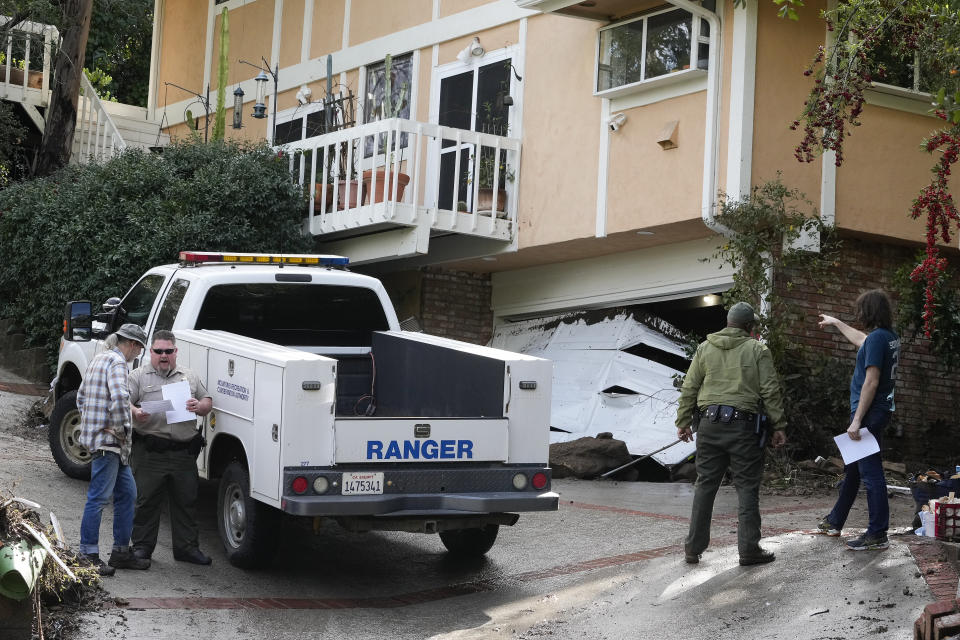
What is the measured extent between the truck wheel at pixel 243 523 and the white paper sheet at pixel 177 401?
46cm

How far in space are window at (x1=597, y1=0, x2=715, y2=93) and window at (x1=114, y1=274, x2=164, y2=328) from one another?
20.2ft

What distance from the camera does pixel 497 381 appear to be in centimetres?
833

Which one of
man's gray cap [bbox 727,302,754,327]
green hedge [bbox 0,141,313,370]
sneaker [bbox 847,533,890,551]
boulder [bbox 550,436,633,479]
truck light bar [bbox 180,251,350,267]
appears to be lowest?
sneaker [bbox 847,533,890,551]

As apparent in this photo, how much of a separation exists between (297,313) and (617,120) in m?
5.83

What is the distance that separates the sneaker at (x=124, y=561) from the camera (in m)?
8.23

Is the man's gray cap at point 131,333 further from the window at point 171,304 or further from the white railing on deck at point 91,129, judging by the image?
the white railing on deck at point 91,129

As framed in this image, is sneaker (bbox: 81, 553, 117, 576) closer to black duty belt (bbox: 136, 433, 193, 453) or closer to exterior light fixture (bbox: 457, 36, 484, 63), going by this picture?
black duty belt (bbox: 136, 433, 193, 453)

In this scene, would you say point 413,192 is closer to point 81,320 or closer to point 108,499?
point 81,320

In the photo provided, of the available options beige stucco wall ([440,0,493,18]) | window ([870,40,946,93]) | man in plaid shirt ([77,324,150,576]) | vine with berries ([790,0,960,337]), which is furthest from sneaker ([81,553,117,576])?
beige stucco wall ([440,0,493,18])

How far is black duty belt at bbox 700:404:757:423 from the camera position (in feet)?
26.8

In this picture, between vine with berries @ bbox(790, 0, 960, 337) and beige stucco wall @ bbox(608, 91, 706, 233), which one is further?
beige stucco wall @ bbox(608, 91, 706, 233)

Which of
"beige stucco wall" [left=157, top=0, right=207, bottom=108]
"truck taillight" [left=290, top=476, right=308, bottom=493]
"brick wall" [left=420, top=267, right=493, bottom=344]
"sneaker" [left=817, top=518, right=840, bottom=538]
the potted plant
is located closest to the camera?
"truck taillight" [left=290, top=476, right=308, bottom=493]

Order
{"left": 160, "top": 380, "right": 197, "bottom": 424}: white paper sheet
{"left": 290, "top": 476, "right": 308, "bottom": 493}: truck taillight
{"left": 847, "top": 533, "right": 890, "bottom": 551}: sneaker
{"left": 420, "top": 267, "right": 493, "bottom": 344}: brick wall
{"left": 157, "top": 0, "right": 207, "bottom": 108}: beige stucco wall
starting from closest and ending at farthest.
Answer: {"left": 290, "top": 476, "right": 308, "bottom": 493}: truck taillight
{"left": 847, "top": 533, "right": 890, "bottom": 551}: sneaker
{"left": 160, "top": 380, "right": 197, "bottom": 424}: white paper sheet
{"left": 420, "top": 267, "right": 493, "bottom": 344}: brick wall
{"left": 157, "top": 0, "right": 207, "bottom": 108}: beige stucco wall

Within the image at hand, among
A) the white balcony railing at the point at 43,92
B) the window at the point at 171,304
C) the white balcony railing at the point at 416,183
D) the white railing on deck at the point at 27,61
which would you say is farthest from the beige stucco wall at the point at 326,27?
the window at the point at 171,304
